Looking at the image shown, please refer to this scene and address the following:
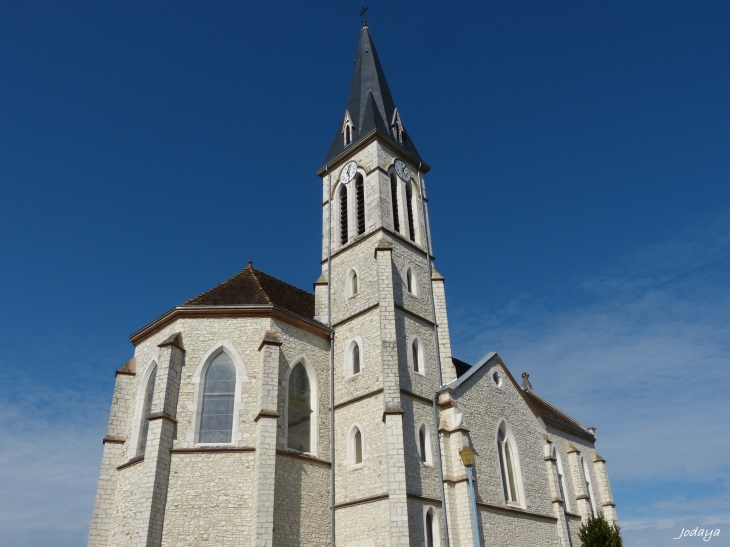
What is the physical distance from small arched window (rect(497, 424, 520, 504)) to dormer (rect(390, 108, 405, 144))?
1374 cm

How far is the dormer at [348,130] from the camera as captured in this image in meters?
27.7

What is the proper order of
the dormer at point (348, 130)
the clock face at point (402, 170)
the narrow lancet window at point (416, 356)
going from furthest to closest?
the dormer at point (348, 130), the clock face at point (402, 170), the narrow lancet window at point (416, 356)

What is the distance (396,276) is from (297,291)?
4.89 metres

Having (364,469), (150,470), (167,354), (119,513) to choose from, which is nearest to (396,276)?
(364,469)

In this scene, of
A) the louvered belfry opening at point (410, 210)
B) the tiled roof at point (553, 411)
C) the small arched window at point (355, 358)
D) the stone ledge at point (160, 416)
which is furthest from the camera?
the tiled roof at point (553, 411)

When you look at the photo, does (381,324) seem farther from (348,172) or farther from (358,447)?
(348,172)

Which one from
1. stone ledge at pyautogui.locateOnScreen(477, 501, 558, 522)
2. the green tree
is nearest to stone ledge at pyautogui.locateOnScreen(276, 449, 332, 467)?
stone ledge at pyautogui.locateOnScreen(477, 501, 558, 522)

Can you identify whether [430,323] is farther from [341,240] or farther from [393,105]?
[393,105]

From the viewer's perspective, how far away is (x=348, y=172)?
87.2ft

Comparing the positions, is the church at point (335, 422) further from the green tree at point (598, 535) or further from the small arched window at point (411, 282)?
the green tree at point (598, 535)

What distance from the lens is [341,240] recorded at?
82.9 feet

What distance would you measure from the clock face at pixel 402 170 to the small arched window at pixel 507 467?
37.1 feet

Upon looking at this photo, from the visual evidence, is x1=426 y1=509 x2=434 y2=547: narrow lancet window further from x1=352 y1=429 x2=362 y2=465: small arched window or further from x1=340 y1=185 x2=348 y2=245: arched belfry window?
x1=340 y1=185 x2=348 y2=245: arched belfry window

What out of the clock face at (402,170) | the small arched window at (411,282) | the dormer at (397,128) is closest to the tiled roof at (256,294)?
the small arched window at (411,282)
